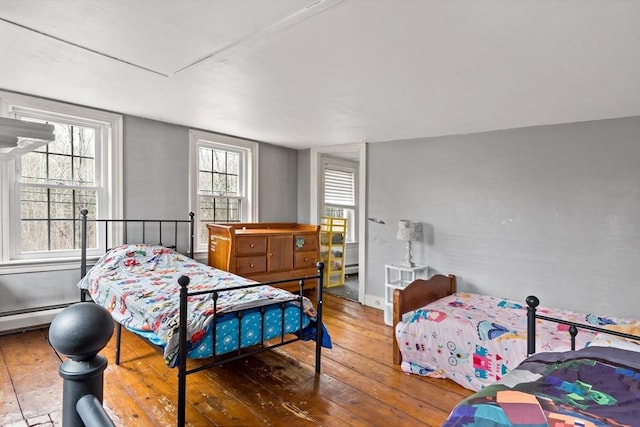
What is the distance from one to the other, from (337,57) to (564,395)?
1996 mm

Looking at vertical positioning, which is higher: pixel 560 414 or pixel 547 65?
pixel 547 65

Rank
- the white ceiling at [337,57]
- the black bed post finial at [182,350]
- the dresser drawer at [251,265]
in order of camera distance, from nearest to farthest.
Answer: the white ceiling at [337,57]
the black bed post finial at [182,350]
the dresser drawer at [251,265]

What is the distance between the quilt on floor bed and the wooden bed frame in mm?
818

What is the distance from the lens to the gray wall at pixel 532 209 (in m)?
3.11

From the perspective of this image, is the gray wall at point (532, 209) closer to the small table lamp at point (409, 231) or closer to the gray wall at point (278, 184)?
the small table lamp at point (409, 231)

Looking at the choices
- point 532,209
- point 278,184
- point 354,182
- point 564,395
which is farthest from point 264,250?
point 564,395

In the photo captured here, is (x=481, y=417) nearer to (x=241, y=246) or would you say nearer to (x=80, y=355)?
(x=80, y=355)

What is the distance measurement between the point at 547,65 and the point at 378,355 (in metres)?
2.54

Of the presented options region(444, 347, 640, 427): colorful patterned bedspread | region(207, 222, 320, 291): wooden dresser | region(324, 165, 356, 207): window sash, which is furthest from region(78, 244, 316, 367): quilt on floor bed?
region(324, 165, 356, 207): window sash

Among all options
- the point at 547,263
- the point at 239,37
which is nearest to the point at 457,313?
the point at 547,263

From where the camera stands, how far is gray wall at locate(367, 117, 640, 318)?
3.11 m

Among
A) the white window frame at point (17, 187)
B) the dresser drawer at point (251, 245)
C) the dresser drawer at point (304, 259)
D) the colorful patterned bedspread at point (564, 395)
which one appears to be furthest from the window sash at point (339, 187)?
the colorful patterned bedspread at point (564, 395)

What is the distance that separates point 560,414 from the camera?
1113 mm

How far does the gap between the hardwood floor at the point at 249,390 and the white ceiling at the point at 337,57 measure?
6.96ft
